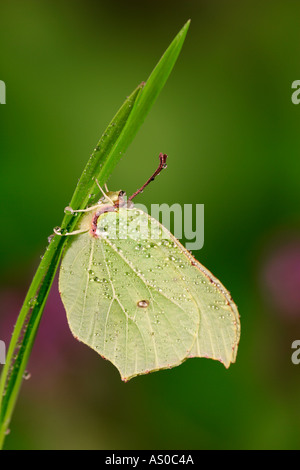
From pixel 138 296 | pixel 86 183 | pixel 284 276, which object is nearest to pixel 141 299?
pixel 138 296

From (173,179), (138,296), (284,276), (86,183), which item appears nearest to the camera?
(86,183)

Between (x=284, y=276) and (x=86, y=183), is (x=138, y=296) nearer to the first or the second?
(x=86, y=183)

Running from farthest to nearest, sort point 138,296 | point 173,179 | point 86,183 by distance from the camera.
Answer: point 173,179, point 138,296, point 86,183

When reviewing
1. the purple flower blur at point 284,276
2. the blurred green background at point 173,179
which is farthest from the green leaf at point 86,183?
the purple flower blur at point 284,276

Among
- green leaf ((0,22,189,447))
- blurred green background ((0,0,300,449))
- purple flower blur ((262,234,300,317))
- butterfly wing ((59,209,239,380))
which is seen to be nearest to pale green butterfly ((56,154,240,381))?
butterfly wing ((59,209,239,380))

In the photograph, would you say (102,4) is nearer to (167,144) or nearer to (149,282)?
(167,144)

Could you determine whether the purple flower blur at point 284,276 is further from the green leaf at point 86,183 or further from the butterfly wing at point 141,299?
the green leaf at point 86,183
